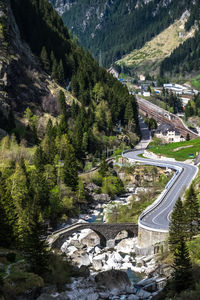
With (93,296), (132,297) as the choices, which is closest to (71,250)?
(93,296)

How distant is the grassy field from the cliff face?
3805 centimetres

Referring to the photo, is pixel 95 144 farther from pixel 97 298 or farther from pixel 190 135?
pixel 97 298

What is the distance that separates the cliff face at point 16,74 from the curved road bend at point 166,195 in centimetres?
3463

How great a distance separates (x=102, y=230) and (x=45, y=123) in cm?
5280

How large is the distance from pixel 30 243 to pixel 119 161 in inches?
2631

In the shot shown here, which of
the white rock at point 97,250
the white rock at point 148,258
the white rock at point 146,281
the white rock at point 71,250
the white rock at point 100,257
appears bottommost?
the white rock at point 97,250

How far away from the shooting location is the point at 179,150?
366 feet

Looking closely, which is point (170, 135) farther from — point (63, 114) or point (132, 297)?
point (132, 297)

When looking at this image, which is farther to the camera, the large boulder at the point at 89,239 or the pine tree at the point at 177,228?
the large boulder at the point at 89,239

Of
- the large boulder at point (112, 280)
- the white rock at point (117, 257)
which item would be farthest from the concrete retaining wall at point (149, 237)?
the large boulder at point (112, 280)

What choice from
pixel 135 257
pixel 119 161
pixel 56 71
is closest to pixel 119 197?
pixel 119 161

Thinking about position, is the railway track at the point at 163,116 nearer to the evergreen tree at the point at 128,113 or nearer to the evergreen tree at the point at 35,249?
the evergreen tree at the point at 128,113

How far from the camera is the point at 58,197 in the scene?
72062 millimetres

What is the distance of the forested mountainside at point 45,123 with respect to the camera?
168ft
